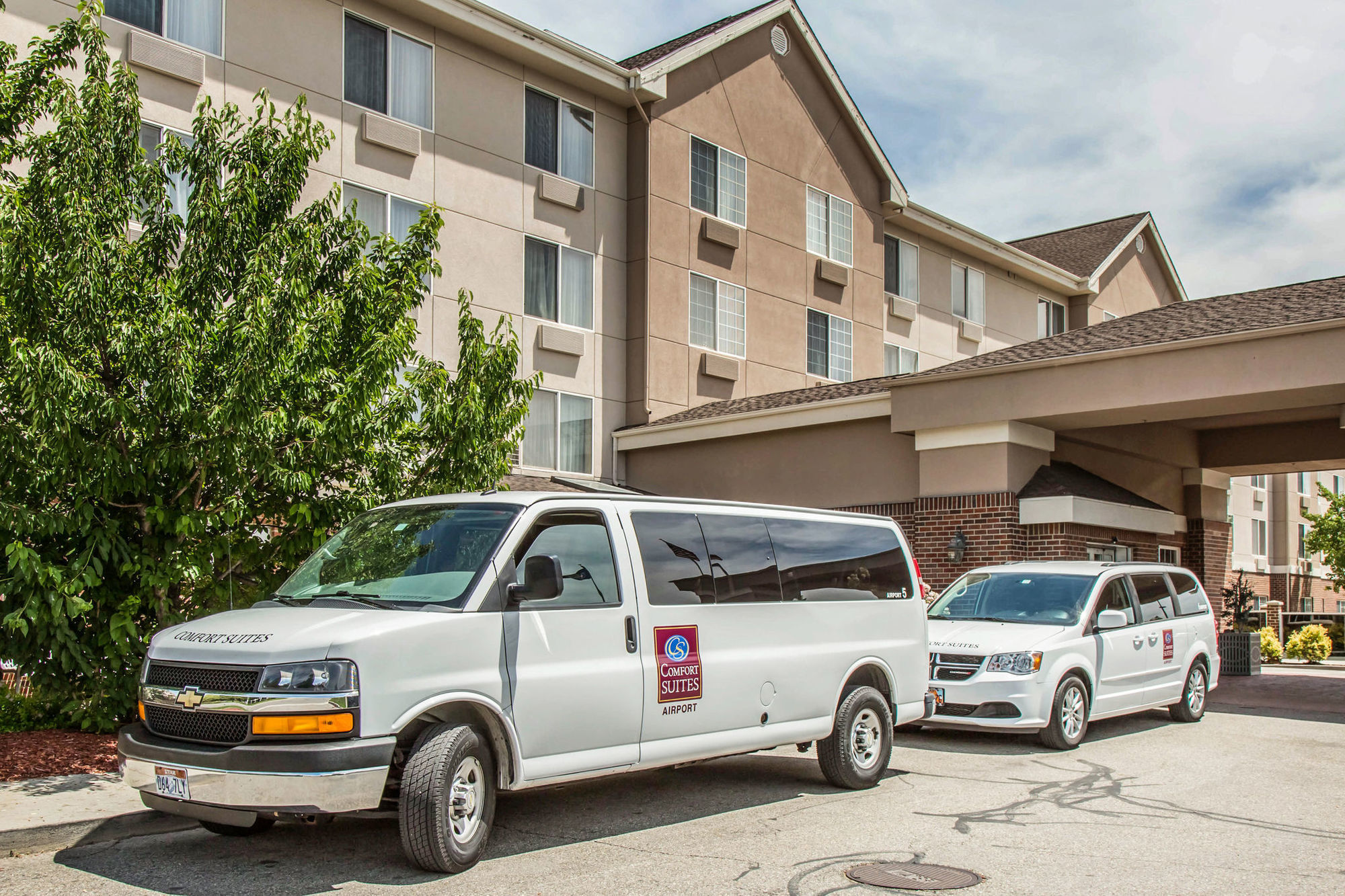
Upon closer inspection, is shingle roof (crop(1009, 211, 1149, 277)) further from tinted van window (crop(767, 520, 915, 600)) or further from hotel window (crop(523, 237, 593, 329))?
tinted van window (crop(767, 520, 915, 600))

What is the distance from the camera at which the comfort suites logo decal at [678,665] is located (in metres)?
7.90

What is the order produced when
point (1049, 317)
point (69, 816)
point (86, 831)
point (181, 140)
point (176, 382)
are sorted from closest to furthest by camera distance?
1. point (86, 831)
2. point (69, 816)
3. point (176, 382)
4. point (181, 140)
5. point (1049, 317)

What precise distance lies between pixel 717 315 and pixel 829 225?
4.59 metres

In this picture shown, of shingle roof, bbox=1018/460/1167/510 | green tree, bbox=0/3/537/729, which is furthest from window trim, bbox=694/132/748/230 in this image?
green tree, bbox=0/3/537/729

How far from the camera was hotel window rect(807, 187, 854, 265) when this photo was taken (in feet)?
90.3

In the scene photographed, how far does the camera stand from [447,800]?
6559 mm

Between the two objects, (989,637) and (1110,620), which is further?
(1110,620)

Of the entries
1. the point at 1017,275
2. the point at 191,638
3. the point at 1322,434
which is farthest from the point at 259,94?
the point at 1017,275

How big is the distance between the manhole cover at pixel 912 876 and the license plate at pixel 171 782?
3.61 meters

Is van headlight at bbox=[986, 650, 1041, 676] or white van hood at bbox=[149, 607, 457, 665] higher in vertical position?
white van hood at bbox=[149, 607, 457, 665]

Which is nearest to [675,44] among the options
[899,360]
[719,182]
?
[719,182]

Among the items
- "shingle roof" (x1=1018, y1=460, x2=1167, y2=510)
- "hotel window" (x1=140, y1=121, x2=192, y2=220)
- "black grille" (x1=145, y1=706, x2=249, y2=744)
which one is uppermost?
"hotel window" (x1=140, y1=121, x2=192, y2=220)

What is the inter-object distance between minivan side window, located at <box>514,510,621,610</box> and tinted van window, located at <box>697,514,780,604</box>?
0.97 meters

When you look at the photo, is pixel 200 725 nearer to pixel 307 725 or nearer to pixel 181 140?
pixel 307 725
